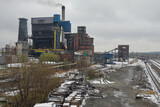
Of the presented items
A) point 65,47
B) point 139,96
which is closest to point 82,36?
point 65,47

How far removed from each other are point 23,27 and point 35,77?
5468 cm

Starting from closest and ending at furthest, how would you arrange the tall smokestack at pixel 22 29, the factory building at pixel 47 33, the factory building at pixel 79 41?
1. the factory building at pixel 47 33
2. the tall smokestack at pixel 22 29
3. the factory building at pixel 79 41

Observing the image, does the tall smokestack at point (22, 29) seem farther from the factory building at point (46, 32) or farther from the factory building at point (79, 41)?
the factory building at point (79, 41)

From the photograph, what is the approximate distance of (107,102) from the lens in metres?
13.6

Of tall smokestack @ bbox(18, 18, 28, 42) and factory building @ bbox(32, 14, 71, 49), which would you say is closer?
factory building @ bbox(32, 14, 71, 49)

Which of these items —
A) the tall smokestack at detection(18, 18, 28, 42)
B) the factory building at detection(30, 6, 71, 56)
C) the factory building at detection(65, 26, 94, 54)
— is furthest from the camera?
the factory building at detection(65, 26, 94, 54)

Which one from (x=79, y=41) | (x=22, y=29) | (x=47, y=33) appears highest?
(x=22, y=29)

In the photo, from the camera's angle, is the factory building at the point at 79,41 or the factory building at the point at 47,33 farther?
the factory building at the point at 79,41

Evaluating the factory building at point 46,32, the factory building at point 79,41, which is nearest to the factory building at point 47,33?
the factory building at point 46,32

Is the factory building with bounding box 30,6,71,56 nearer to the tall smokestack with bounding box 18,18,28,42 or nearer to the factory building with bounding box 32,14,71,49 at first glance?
the factory building with bounding box 32,14,71,49

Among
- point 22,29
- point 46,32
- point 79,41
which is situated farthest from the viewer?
point 79,41

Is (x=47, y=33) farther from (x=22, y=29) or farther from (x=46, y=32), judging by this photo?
(x=22, y=29)

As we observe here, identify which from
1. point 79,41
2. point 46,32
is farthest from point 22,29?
point 79,41

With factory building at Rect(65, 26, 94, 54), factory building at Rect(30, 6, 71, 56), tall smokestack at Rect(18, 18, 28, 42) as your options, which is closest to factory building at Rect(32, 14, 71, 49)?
factory building at Rect(30, 6, 71, 56)
